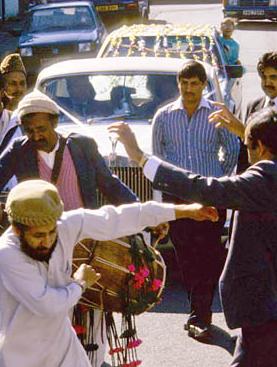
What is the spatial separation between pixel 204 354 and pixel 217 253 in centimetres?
77

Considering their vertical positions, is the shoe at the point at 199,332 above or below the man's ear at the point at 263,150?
below

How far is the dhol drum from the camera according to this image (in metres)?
4.77

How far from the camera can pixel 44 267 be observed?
4.05 meters

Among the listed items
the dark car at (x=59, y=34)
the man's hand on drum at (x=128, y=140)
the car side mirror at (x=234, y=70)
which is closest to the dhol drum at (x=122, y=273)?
the man's hand on drum at (x=128, y=140)

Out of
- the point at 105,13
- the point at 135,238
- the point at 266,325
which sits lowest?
the point at 105,13

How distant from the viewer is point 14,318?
403 cm

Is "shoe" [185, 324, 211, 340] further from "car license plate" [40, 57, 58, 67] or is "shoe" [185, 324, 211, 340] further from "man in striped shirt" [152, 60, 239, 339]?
"car license plate" [40, 57, 58, 67]

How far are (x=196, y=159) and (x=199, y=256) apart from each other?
0.71 m

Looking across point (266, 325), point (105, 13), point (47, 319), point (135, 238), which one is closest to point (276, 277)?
point (266, 325)

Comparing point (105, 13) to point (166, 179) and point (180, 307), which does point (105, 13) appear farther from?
point (166, 179)

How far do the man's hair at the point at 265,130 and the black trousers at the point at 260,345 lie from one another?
2.89ft

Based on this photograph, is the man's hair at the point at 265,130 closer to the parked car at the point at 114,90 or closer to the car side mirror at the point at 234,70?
the parked car at the point at 114,90

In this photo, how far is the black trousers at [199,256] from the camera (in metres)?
6.75

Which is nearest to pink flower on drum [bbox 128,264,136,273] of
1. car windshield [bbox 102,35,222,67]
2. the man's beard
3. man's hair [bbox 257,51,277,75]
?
the man's beard
